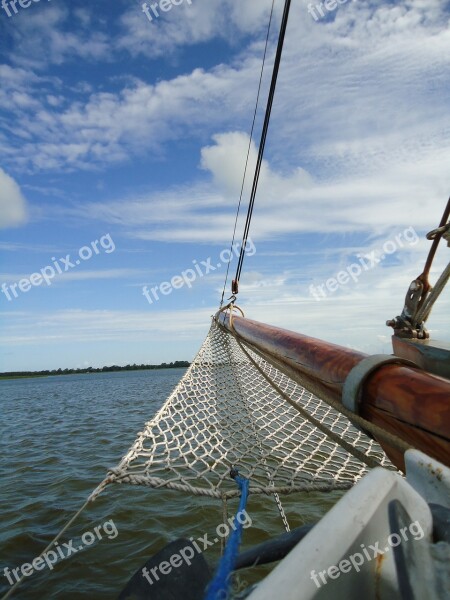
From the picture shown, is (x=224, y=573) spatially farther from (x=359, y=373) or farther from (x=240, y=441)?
(x=240, y=441)

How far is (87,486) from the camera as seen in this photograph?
6.05 m

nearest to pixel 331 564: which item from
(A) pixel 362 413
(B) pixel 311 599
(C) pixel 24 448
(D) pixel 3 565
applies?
(B) pixel 311 599

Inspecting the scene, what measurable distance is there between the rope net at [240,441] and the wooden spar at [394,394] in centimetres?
16

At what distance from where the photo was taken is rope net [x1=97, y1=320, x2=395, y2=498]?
2.16 m

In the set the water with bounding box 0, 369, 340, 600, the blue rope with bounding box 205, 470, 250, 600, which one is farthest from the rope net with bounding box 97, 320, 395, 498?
the blue rope with bounding box 205, 470, 250, 600

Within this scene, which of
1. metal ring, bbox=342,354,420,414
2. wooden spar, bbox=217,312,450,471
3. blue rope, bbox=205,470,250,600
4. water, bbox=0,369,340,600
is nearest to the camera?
blue rope, bbox=205,470,250,600

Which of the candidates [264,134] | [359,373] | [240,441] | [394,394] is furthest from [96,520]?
[264,134]

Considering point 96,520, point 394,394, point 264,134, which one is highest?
point 264,134

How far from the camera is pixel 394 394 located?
1403 mm

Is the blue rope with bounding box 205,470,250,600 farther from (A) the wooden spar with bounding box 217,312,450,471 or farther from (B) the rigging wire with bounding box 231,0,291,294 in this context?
(B) the rigging wire with bounding box 231,0,291,294

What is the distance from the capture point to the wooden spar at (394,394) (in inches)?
47.8

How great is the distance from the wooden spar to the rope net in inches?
6.4

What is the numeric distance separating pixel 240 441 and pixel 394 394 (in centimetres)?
217

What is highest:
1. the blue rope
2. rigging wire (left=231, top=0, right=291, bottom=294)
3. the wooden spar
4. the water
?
rigging wire (left=231, top=0, right=291, bottom=294)
